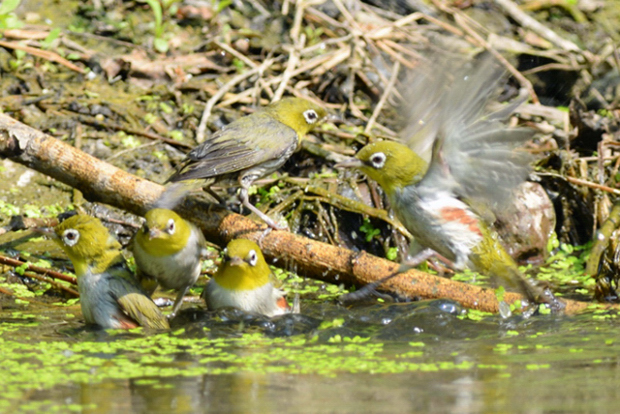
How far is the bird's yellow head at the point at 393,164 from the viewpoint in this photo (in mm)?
5754

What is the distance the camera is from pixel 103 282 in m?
5.48

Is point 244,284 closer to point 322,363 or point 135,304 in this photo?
point 135,304

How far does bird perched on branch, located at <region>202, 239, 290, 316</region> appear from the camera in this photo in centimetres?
566

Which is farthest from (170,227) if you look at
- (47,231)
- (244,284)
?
(47,231)

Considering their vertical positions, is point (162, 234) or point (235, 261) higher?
point (162, 234)

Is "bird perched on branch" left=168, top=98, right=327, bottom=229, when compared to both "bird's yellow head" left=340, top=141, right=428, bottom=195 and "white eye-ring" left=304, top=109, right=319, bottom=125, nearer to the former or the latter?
"white eye-ring" left=304, top=109, right=319, bottom=125

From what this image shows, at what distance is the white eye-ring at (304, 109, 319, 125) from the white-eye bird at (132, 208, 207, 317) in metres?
1.95

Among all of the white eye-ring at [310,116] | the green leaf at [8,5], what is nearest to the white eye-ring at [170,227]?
the white eye-ring at [310,116]

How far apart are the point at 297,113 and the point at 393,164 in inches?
75.1

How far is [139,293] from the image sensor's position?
547 centimetres

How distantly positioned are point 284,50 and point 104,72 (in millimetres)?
2230

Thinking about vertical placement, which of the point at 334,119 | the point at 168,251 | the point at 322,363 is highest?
the point at 334,119

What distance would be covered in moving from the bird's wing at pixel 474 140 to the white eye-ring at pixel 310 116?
1.80 meters

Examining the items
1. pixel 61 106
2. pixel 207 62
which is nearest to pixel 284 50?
pixel 207 62
